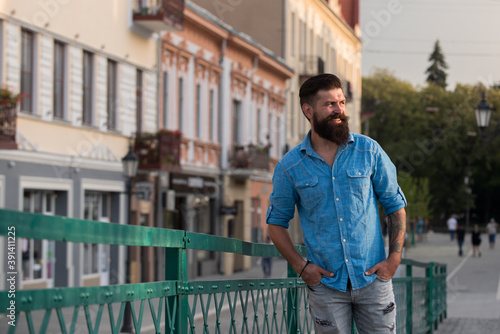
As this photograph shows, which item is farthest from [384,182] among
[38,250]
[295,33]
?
[295,33]

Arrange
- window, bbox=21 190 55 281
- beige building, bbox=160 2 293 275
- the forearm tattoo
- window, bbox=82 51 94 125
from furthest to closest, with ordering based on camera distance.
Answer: beige building, bbox=160 2 293 275 < window, bbox=82 51 94 125 < window, bbox=21 190 55 281 < the forearm tattoo

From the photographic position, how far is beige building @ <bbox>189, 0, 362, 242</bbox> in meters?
46.1

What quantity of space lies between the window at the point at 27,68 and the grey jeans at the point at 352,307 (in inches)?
670

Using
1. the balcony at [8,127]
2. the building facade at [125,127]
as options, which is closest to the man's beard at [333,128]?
the building facade at [125,127]

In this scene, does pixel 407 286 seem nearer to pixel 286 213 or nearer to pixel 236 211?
pixel 286 213

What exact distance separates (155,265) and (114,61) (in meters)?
6.21

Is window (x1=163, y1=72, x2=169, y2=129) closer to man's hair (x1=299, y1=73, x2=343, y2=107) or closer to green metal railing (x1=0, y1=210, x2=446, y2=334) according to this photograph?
green metal railing (x1=0, y1=210, x2=446, y2=334)

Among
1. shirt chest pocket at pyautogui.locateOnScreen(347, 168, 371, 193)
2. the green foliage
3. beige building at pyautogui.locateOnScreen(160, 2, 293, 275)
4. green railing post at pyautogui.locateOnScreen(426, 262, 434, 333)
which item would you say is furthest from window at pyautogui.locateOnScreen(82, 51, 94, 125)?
the green foliage

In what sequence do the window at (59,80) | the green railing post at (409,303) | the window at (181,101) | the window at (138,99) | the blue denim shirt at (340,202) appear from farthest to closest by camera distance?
the window at (181,101) < the window at (138,99) < the window at (59,80) < the green railing post at (409,303) < the blue denim shirt at (340,202)

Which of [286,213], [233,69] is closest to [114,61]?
[233,69]

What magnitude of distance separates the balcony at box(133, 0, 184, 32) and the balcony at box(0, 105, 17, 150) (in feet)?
27.0

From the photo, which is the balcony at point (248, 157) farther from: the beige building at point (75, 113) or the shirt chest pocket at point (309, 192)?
the shirt chest pocket at point (309, 192)

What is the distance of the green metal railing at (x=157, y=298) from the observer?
2768 millimetres

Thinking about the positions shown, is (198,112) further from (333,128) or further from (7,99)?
(333,128)
